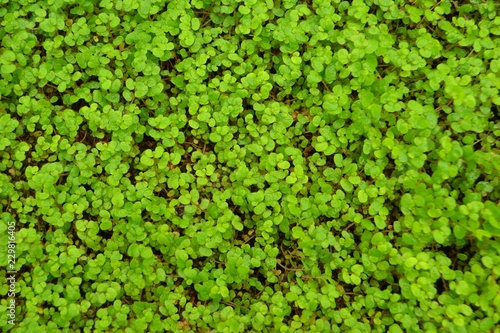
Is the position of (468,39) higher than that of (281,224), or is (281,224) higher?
(468,39)

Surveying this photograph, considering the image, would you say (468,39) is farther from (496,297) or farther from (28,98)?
(28,98)

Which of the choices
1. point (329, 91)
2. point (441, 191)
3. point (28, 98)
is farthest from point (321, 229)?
point (28, 98)

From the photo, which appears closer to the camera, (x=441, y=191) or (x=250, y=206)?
(x=441, y=191)

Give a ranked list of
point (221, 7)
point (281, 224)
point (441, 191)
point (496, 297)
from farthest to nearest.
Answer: point (221, 7)
point (281, 224)
point (441, 191)
point (496, 297)

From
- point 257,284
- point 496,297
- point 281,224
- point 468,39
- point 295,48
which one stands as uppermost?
point 468,39

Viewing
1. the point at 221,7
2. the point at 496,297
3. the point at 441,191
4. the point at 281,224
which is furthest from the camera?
the point at 221,7

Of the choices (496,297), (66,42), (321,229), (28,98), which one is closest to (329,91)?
(321,229)
